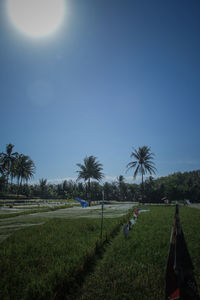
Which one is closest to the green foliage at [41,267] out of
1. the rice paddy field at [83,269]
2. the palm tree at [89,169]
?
the rice paddy field at [83,269]

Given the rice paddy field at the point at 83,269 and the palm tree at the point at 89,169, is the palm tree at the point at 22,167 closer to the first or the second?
the palm tree at the point at 89,169

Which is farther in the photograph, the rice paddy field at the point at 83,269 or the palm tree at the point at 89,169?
the palm tree at the point at 89,169

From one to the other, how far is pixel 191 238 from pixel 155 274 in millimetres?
4279

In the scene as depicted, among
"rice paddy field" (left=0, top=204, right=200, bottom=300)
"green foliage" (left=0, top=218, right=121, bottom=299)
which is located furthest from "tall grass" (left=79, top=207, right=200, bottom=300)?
"green foliage" (left=0, top=218, right=121, bottom=299)

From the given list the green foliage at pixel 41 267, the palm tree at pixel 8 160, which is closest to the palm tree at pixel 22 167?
the palm tree at pixel 8 160

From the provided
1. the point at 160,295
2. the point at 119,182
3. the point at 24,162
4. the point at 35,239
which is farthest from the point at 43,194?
the point at 160,295

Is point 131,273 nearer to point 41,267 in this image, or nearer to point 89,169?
point 41,267

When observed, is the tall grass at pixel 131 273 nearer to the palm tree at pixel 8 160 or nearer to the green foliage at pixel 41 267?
the green foliage at pixel 41 267

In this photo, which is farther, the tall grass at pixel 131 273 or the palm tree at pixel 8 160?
the palm tree at pixel 8 160

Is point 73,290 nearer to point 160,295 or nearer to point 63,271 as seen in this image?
point 63,271

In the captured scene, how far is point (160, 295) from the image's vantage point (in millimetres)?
3322

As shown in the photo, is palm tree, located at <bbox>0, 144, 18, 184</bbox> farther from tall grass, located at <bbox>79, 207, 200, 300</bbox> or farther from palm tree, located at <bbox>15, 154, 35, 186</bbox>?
tall grass, located at <bbox>79, 207, 200, 300</bbox>

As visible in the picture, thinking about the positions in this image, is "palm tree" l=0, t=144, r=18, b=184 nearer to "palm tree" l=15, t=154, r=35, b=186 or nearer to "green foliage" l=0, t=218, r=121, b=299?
"palm tree" l=15, t=154, r=35, b=186

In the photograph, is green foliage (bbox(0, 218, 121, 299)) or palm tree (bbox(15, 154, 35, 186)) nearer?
green foliage (bbox(0, 218, 121, 299))
